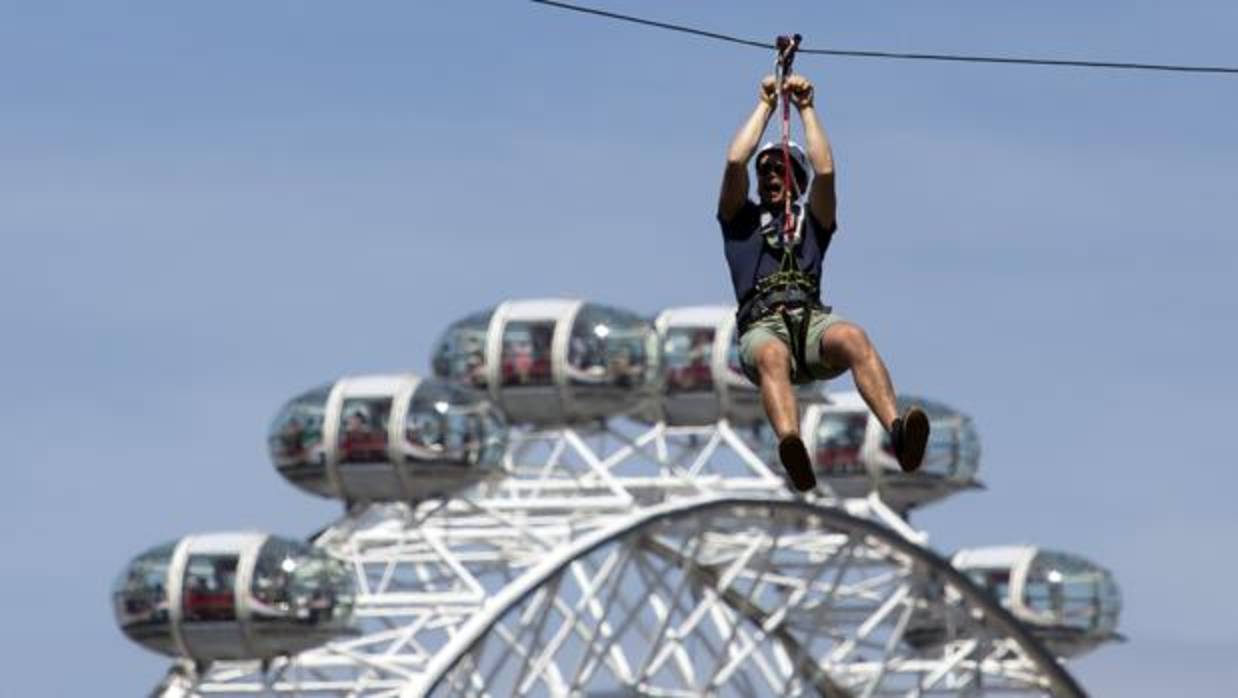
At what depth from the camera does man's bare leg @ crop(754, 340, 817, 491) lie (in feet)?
107

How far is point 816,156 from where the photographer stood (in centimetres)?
3328

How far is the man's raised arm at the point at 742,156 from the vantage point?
108ft

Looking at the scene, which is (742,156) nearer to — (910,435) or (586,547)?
(910,435)

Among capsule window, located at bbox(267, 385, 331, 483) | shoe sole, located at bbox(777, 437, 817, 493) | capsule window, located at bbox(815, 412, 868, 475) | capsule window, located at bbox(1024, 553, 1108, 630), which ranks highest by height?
shoe sole, located at bbox(777, 437, 817, 493)

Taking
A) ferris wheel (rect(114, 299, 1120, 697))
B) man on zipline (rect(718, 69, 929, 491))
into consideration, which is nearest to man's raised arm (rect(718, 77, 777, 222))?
man on zipline (rect(718, 69, 929, 491))

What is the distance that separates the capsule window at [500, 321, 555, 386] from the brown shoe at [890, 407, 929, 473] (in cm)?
4835

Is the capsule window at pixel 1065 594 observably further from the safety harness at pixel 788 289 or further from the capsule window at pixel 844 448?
the safety harness at pixel 788 289

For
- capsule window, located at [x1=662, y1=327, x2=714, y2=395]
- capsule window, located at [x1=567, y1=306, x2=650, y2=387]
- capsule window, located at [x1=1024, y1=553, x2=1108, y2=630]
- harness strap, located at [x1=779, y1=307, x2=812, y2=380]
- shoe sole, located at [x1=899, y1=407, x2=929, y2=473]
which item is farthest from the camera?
capsule window, located at [x1=1024, y1=553, x2=1108, y2=630]

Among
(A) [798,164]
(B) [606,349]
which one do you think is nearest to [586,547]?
(B) [606,349]

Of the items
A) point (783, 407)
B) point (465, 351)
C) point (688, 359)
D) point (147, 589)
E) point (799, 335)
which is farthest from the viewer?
point (688, 359)

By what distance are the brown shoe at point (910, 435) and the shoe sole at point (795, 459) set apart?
1.61 feet

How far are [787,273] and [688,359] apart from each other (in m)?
51.2

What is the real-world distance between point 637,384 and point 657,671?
25.2 feet

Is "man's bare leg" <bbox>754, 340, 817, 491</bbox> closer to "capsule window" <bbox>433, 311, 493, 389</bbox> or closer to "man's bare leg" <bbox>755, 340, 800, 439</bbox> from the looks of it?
"man's bare leg" <bbox>755, 340, 800, 439</bbox>
